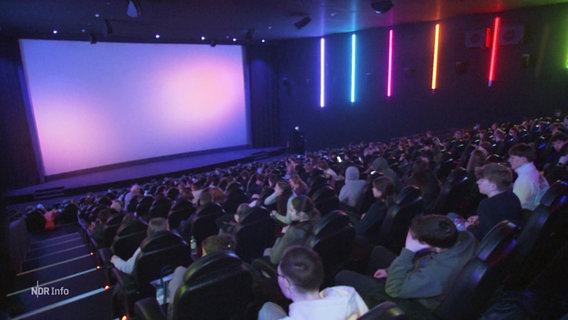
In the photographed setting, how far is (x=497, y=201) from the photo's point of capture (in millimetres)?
2982

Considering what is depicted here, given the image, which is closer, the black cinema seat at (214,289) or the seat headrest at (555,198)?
the black cinema seat at (214,289)

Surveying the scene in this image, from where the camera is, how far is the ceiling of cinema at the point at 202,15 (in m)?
8.82

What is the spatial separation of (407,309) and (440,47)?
12.8m

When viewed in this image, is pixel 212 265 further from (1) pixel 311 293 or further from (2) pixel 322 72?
(2) pixel 322 72

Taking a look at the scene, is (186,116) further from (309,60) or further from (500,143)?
(500,143)

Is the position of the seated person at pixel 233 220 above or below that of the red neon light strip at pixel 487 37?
below

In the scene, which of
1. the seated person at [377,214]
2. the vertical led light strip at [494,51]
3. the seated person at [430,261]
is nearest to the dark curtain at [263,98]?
the vertical led light strip at [494,51]

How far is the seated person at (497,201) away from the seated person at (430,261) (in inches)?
36.9

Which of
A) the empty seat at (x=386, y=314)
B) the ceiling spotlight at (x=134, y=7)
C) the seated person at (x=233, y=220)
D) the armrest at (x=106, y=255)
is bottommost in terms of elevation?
the armrest at (x=106, y=255)

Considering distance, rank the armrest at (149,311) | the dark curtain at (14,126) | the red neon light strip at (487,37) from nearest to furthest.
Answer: the armrest at (149,311)
the red neon light strip at (487,37)
the dark curtain at (14,126)

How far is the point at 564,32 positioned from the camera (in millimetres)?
10117

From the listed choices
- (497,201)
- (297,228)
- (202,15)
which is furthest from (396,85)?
(297,228)

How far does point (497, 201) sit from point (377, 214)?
1.12 meters

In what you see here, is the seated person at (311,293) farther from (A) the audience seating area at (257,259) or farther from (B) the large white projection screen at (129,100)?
(B) the large white projection screen at (129,100)
